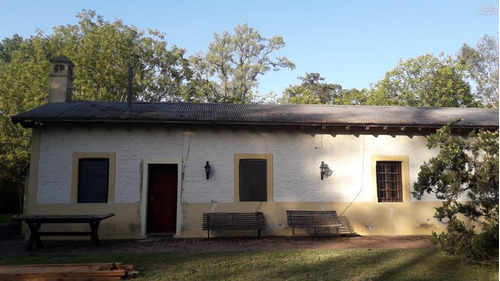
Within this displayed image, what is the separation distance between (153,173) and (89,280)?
489 centimetres

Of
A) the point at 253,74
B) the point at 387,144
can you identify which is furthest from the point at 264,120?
the point at 253,74

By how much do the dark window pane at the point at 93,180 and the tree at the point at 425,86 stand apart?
23.0 m

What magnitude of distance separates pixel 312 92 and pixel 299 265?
36.7 m

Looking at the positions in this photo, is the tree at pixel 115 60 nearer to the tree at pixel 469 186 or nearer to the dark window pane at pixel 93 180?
the dark window pane at pixel 93 180

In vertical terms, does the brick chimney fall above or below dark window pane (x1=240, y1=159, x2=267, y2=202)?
above

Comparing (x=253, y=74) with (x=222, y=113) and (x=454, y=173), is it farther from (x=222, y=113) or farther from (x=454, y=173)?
(x=454, y=173)

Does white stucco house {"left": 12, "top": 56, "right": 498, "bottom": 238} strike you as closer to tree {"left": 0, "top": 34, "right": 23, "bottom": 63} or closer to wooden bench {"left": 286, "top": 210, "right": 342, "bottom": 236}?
wooden bench {"left": 286, "top": 210, "right": 342, "bottom": 236}

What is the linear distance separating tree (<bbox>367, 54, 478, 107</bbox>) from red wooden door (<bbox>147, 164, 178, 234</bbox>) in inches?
853

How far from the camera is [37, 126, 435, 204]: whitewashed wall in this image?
9.97m

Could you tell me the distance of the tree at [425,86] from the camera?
84.0 ft

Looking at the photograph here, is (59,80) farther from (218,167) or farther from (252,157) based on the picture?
(252,157)

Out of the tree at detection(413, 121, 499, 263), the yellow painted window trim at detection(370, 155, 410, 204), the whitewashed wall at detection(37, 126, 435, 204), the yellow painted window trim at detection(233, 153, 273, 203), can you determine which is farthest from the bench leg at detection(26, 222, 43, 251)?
the yellow painted window trim at detection(370, 155, 410, 204)

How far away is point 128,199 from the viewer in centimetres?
995

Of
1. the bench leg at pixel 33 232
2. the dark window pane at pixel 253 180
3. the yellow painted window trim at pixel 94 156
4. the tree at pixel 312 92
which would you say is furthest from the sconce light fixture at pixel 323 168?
the tree at pixel 312 92
